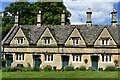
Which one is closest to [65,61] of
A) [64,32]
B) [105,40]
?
[64,32]

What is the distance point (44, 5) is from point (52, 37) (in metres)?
14.2

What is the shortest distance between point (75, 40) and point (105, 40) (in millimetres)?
4530

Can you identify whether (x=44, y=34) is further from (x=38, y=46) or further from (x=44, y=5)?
(x=44, y=5)

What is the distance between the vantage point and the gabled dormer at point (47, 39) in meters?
50.4

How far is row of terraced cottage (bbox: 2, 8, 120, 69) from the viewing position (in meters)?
49.4

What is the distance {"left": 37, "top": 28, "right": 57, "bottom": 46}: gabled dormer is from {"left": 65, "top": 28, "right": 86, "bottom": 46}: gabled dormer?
2167 mm

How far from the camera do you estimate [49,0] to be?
64.8m

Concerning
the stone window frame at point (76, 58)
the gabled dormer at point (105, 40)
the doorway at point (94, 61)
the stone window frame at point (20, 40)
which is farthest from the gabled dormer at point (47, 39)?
the gabled dormer at point (105, 40)

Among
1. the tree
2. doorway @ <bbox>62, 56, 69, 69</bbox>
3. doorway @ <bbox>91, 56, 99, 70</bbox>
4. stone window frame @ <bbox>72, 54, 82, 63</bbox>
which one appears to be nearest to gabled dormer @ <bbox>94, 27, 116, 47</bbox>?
doorway @ <bbox>91, 56, 99, 70</bbox>

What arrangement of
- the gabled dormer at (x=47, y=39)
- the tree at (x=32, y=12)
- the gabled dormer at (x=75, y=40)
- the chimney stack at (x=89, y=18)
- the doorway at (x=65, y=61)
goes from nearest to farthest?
1. the doorway at (x=65, y=61)
2. the gabled dormer at (x=75, y=40)
3. the gabled dormer at (x=47, y=39)
4. the chimney stack at (x=89, y=18)
5. the tree at (x=32, y=12)

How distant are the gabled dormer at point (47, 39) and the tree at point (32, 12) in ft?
32.6

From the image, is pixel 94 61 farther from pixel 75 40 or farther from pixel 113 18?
pixel 113 18

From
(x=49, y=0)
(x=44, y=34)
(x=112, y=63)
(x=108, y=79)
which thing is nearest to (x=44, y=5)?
(x=49, y=0)

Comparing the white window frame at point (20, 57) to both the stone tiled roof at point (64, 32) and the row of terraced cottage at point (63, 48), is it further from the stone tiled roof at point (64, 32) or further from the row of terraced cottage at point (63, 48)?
the stone tiled roof at point (64, 32)
